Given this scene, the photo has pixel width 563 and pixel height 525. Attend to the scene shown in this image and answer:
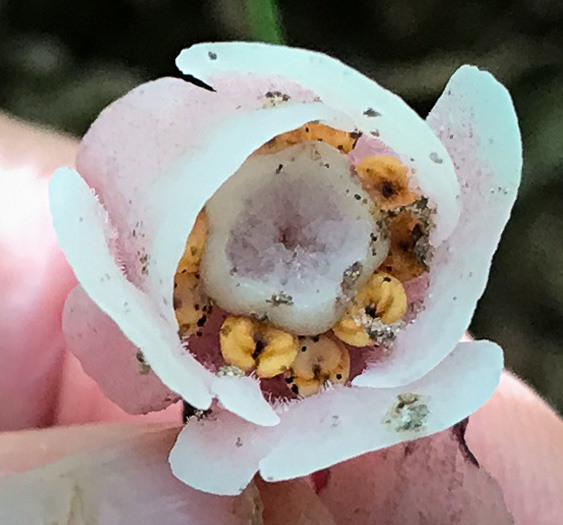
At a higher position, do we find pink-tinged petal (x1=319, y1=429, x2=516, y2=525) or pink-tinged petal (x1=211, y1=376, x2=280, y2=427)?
pink-tinged petal (x1=211, y1=376, x2=280, y2=427)

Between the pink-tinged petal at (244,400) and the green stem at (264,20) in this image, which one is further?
the green stem at (264,20)

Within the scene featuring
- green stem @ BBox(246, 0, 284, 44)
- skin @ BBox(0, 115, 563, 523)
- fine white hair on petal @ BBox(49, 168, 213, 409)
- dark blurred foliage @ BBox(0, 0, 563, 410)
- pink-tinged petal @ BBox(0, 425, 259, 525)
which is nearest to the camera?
fine white hair on petal @ BBox(49, 168, 213, 409)

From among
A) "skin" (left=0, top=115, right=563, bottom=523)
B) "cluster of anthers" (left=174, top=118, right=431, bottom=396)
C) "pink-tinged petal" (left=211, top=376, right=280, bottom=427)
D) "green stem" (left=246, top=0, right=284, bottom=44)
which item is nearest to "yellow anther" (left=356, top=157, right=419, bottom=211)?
"cluster of anthers" (left=174, top=118, right=431, bottom=396)

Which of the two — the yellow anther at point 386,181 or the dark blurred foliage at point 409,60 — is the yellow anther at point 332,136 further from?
the dark blurred foliage at point 409,60

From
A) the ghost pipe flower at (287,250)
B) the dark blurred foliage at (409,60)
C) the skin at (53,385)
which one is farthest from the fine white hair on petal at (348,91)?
the dark blurred foliage at (409,60)

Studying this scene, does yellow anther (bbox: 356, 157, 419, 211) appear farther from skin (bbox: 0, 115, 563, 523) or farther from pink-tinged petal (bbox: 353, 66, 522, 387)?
skin (bbox: 0, 115, 563, 523)

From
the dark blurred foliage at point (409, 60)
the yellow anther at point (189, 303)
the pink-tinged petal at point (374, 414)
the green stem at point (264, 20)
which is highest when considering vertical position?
the yellow anther at point (189, 303)
